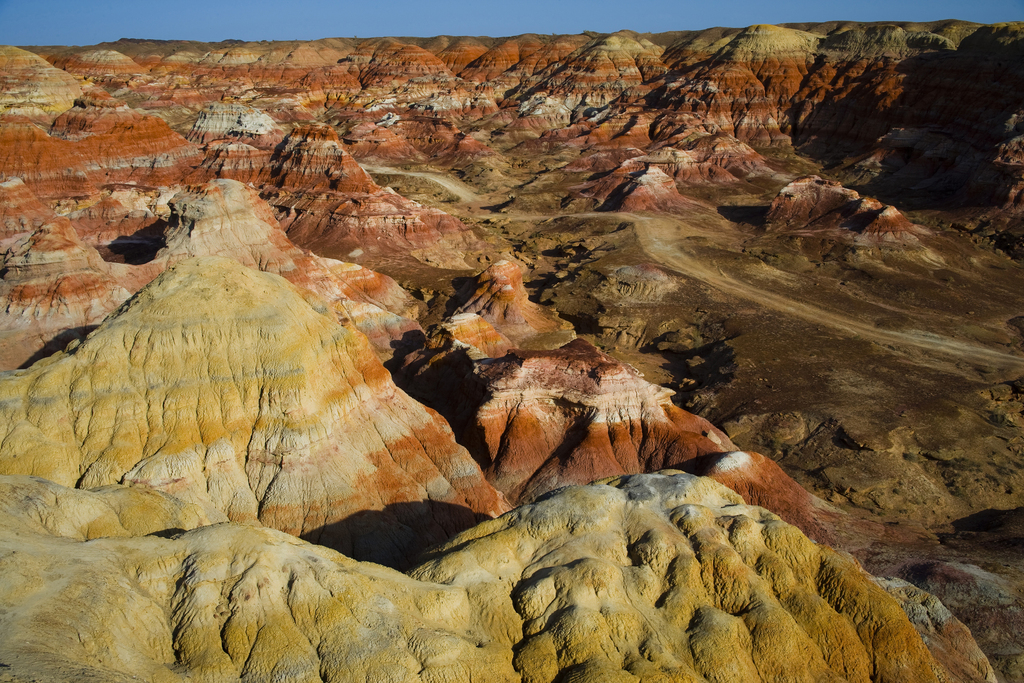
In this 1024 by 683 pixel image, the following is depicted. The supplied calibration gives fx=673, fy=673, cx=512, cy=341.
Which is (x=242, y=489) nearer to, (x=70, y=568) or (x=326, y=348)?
(x=326, y=348)

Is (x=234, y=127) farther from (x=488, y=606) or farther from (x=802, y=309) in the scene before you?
(x=488, y=606)

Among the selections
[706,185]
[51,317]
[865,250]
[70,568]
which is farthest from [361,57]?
[70,568]

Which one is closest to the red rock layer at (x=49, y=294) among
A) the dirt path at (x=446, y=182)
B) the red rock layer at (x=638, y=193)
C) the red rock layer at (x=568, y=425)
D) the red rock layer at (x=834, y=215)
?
the red rock layer at (x=568, y=425)

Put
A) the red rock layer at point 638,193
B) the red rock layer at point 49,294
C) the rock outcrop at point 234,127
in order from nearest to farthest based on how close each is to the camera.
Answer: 1. the red rock layer at point 49,294
2. the red rock layer at point 638,193
3. the rock outcrop at point 234,127

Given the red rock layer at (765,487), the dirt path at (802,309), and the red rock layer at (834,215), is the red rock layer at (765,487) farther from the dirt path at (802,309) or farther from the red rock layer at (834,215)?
the red rock layer at (834,215)

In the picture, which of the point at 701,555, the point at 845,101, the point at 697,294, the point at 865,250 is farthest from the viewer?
the point at 845,101

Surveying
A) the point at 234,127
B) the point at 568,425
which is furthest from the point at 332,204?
the point at 568,425
